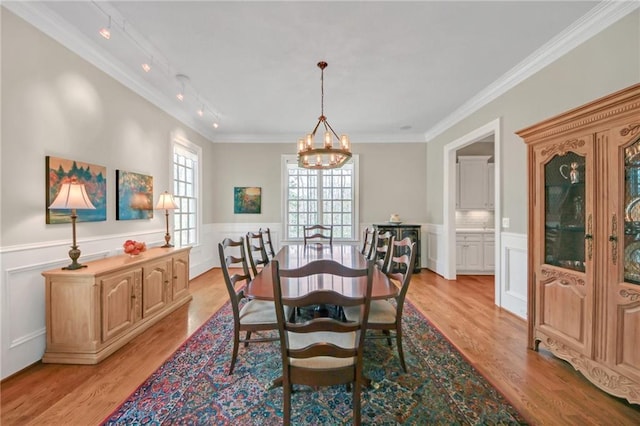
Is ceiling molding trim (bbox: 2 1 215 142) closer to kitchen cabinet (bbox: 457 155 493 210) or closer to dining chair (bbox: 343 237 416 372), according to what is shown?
dining chair (bbox: 343 237 416 372)

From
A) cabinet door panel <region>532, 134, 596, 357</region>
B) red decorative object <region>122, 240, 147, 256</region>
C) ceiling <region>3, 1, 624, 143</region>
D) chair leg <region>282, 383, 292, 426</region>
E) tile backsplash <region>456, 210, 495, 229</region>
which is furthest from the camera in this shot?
tile backsplash <region>456, 210, 495, 229</region>

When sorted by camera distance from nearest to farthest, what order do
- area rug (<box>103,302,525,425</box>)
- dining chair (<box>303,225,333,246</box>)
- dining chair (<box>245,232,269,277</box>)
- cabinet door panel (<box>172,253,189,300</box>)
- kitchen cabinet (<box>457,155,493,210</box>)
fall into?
area rug (<box>103,302,525,425</box>), dining chair (<box>245,232,269,277</box>), cabinet door panel (<box>172,253,189,300</box>), dining chair (<box>303,225,333,246</box>), kitchen cabinet (<box>457,155,493,210</box>)

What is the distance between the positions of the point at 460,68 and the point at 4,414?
16.2 ft

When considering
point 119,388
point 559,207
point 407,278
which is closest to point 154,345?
point 119,388

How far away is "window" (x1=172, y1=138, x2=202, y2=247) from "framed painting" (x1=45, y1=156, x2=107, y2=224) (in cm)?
165

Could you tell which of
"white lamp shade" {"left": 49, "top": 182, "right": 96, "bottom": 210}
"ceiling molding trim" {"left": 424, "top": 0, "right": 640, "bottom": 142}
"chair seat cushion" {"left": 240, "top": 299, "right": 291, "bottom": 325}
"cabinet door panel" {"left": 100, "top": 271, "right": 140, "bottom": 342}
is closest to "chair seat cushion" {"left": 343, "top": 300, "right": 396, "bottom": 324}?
"chair seat cushion" {"left": 240, "top": 299, "right": 291, "bottom": 325}

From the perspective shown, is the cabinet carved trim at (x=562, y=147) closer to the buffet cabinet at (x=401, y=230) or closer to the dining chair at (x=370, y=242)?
the dining chair at (x=370, y=242)

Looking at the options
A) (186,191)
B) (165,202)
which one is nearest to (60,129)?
(165,202)

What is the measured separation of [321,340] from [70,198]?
7.85ft

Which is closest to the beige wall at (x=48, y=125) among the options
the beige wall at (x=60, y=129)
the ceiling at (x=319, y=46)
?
the beige wall at (x=60, y=129)

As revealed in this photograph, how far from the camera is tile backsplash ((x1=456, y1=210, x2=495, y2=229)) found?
6.07 meters

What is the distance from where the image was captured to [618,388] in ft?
6.05

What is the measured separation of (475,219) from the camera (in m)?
6.11

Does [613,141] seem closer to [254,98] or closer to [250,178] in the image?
[254,98]
